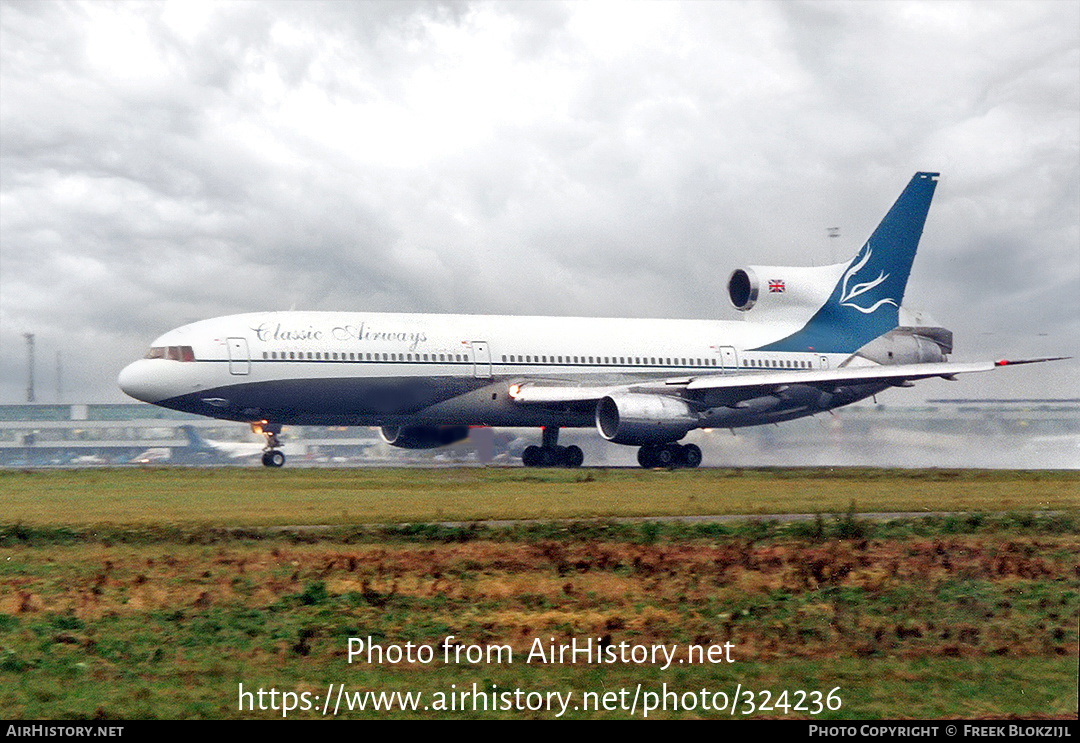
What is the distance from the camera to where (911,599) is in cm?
1311

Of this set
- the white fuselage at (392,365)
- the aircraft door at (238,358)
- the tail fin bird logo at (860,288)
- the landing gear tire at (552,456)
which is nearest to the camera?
the aircraft door at (238,358)

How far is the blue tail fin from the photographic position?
48.0 m

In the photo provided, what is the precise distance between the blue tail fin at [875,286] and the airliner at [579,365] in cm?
6

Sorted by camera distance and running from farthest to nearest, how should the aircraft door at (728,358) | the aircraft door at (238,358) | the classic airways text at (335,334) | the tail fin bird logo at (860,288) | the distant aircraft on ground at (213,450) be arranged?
the distant aircraft on ground at (213,450)
the tail fin bird logo at (860,288)
the aircraft door at (728,358)
the classic airways text at (335,334)
the aircraft door at (238,358)

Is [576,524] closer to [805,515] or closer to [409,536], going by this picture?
[409,536]

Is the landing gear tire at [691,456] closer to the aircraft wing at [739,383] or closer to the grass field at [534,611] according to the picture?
the aircraft wing at [739,383]

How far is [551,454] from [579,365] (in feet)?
12.2

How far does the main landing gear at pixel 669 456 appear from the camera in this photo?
4225 centimetres

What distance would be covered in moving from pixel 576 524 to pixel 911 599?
786 centimetres

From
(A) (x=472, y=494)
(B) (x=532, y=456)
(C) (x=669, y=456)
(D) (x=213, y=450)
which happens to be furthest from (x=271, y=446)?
(D) (x=213, y=450)

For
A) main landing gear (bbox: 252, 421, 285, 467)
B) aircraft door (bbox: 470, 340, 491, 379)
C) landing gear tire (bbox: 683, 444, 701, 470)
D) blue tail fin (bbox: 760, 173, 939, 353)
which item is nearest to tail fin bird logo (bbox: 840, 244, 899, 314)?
blue tail fin (bbox: 760, 173, 939, 353)

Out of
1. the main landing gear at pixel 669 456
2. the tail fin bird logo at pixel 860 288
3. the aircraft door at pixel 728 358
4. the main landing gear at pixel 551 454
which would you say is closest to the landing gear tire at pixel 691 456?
the main landing gear at pixel 669 456

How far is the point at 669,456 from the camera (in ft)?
139

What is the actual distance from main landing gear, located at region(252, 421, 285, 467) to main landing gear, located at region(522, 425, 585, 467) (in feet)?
30.8
